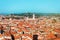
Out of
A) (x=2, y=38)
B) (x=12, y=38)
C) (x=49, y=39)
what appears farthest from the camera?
(x=49, y=39)

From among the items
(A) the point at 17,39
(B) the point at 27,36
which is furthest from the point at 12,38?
(B) the point at 27,36

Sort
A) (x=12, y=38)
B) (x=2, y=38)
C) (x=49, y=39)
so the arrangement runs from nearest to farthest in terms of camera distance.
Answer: (x=2, y=38)
(x=12, y=38)
(x=49, y=39)

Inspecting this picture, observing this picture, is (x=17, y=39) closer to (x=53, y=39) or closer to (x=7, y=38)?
(x=7, y=38)

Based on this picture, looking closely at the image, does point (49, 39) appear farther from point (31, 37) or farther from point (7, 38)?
point (7, 38)

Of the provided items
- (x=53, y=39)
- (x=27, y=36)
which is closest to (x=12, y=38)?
(x=27, y=36)

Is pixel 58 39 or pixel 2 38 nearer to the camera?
pixel 2 38

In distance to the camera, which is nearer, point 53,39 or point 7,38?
point 7,38

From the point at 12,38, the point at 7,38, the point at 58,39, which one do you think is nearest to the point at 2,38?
the point at 7,38
